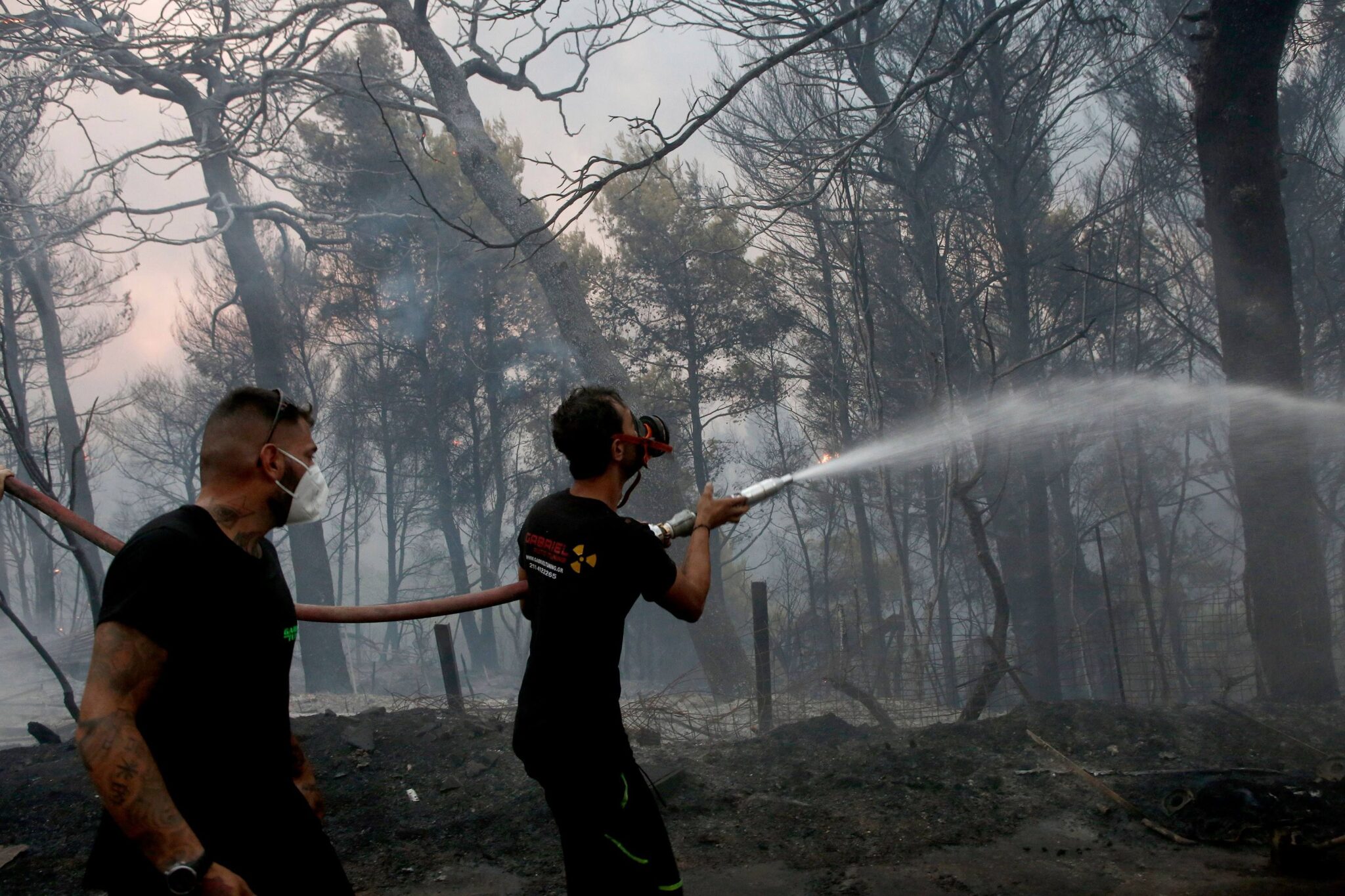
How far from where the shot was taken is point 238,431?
2.44 m

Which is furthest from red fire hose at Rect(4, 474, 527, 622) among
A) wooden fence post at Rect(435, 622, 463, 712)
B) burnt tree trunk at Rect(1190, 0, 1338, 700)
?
burnt tree trunk at Rect(1190, 0, 1338, 700)

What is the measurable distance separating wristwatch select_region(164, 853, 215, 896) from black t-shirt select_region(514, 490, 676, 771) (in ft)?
3.34

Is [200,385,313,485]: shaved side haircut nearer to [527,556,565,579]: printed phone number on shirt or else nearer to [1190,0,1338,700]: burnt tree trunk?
[527,556,565,579]: printed phone number on shirt

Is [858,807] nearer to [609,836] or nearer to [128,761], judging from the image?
[609,836]

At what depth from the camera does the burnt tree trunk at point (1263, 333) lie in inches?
282

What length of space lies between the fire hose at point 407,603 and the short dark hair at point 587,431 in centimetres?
39

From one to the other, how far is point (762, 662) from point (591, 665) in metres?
5.32

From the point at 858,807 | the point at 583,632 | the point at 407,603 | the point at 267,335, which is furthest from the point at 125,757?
the point at 267,335

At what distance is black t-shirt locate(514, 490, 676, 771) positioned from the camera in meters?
2.74

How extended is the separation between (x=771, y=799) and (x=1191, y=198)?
58.0 ft

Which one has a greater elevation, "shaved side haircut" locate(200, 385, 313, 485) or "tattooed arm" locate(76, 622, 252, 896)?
"shaved side haircut" locate(200, 385, 313, 485)

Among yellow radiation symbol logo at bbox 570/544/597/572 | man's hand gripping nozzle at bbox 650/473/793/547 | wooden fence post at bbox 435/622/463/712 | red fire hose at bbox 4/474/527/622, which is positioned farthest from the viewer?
wooden fence post at bbox 435/622/463/712

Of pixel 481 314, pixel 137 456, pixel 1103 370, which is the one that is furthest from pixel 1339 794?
pixel 137 456

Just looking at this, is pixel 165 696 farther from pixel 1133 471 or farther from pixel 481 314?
pixel 481 314
